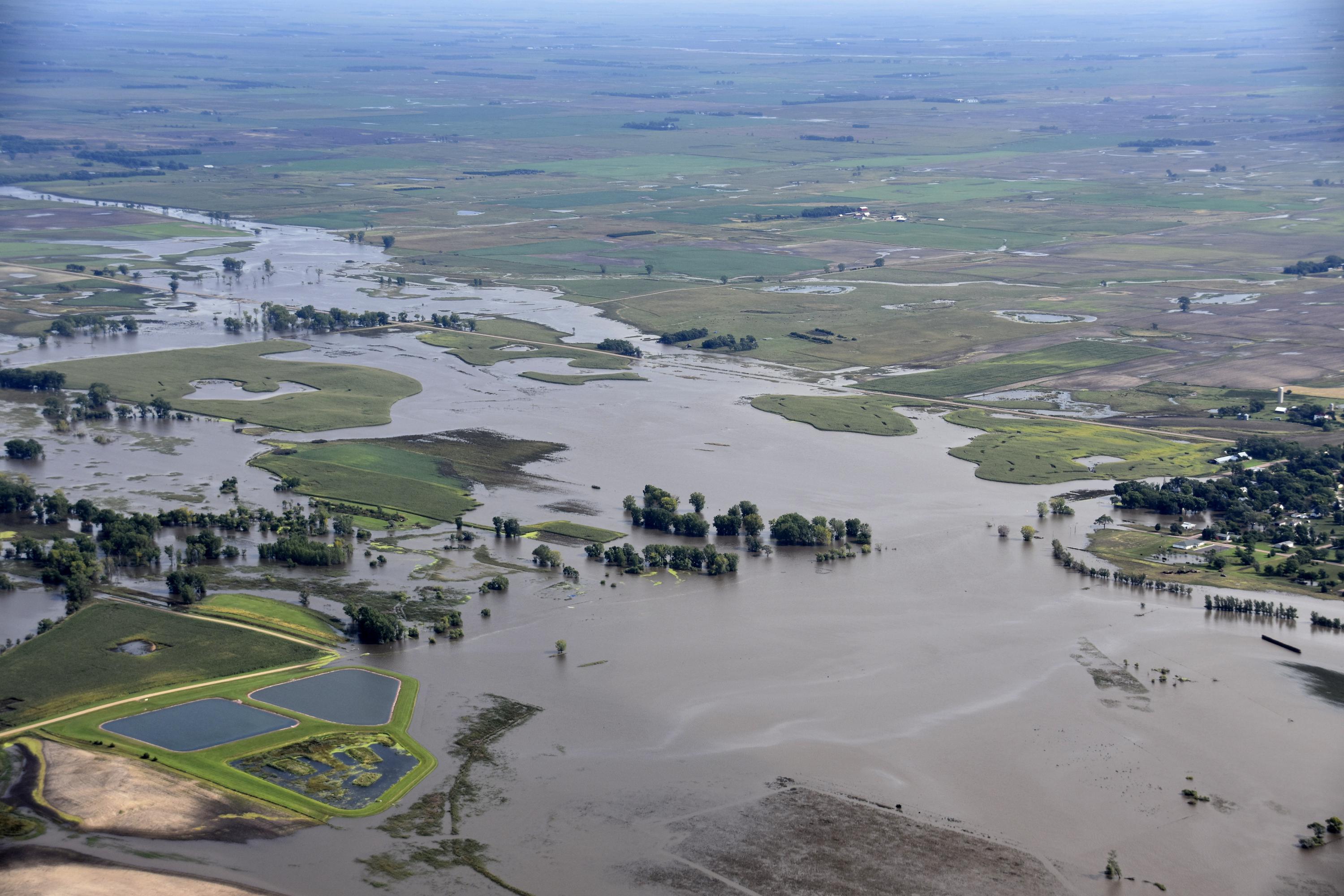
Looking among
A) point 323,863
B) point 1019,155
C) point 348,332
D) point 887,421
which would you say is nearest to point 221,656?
point 323,863

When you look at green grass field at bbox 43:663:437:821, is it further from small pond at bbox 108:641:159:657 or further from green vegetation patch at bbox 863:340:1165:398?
green vegetation patch at bbox 863:340:1165:398

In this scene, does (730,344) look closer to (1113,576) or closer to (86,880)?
(1113,576)

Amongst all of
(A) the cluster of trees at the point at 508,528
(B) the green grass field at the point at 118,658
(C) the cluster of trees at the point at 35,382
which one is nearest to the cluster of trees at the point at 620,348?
(C) the cluster of trees at the point at 35,382

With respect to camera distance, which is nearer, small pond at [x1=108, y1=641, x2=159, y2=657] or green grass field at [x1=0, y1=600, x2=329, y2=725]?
green grass field at [x1=0, y1=600, x2=329, y2=725]

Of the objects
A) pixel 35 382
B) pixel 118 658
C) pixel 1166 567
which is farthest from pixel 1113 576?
pixel 35 382

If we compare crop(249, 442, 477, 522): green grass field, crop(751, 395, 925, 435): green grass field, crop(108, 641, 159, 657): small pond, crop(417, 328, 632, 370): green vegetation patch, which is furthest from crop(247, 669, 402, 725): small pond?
crop(417, 328, 632, 370): green vegetation patch

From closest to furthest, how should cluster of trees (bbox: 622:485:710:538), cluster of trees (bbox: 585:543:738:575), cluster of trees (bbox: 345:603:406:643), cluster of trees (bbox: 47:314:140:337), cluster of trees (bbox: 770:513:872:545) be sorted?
cluster of trees (bbox: 345:603:406:643)
cluster of trees (bbox: 585:543:738:575)
cluster of trees (bbox: 770:513:872:545)
cluster of trees (bbox: 622:485:710:538)
cluster of trees (bbox: 47:314:140:337)

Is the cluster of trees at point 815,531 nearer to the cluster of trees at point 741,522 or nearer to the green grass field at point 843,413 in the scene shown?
the cluster of trees at point 741,522
